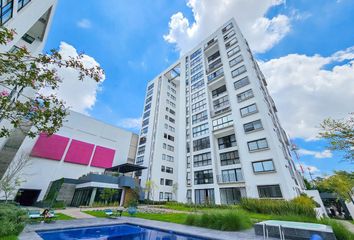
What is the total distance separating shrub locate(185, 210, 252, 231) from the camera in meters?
9.14

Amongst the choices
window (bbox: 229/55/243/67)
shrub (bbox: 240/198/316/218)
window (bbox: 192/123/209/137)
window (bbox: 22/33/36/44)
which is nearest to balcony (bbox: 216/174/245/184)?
shrub (bbox: 240/198/316/218)

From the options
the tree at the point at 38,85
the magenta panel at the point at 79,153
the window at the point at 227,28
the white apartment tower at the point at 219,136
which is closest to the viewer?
the tree at the point at 38,85

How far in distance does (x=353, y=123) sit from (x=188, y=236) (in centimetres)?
1000

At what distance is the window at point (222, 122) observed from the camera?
2662cm

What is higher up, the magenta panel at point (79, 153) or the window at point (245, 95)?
the window at point (245, 95)

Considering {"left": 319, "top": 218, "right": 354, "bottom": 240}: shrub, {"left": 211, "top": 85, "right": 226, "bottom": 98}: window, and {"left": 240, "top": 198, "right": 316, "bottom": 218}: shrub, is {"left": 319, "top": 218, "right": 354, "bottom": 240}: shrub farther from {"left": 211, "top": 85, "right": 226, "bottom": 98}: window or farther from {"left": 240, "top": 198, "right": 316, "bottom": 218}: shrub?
{"left": 211, "top": 85, "right": 226, "bottom": 98}: window

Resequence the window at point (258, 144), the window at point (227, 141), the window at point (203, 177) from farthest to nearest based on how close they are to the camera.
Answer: the window at point (227, 141) < the window at point (203, 177) < the window at point (258, 144)

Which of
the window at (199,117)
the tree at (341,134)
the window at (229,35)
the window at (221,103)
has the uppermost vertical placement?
the window at (229,35)

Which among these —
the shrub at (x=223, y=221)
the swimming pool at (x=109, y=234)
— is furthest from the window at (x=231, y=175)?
the swimming pool at (x=109, y=234)

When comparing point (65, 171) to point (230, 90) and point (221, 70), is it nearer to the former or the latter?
point (230, 90)

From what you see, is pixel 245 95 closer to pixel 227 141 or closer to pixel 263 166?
pixel 227 141

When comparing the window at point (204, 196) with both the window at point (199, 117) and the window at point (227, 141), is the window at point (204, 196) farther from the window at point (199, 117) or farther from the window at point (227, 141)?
the window at point (199, 117)

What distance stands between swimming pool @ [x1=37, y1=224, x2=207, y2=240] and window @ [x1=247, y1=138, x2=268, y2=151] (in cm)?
1677

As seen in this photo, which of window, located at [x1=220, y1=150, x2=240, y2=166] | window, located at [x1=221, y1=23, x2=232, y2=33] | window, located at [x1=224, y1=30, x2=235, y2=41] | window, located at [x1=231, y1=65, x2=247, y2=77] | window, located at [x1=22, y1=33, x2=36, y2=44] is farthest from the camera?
window, located at [x1=221, y1=23, x2=232, y2=33]
